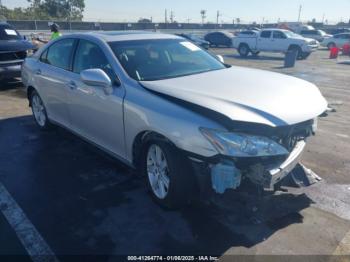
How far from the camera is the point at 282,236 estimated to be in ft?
10.2

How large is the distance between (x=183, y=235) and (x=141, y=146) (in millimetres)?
1011

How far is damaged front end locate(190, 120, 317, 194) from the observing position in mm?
2877

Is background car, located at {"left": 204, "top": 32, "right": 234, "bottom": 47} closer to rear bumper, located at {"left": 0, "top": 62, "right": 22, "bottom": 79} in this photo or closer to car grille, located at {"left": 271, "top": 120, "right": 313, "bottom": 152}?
rear bumper, located at {"left": 0, "top": 62, "right": 22, "bottom": 79}

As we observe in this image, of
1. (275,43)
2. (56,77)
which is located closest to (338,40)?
(275,43)

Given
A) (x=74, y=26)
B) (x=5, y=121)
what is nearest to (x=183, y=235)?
(x=5, y=121)

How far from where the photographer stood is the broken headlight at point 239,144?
2.87 m

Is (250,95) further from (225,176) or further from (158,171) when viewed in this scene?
(158,171)

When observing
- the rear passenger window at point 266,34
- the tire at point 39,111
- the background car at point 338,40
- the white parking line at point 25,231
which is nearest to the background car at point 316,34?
the background car at point 338,40

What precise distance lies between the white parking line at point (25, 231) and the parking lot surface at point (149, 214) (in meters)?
0.05

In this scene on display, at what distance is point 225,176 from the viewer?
291 centimetres

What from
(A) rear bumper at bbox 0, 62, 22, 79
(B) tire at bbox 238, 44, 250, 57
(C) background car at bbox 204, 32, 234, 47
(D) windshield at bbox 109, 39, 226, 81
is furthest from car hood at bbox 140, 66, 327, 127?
(C) background car at bbox 204, 32, 234, 47

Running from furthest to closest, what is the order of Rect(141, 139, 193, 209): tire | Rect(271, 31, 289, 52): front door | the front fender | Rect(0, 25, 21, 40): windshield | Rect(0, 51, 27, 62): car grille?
1. Rect(271, 31, 289, 52): front door
2. Rect(0, 25, 21, 40): windshield
3. Rect(0, 51, 27, 62): car grille
4. Rect(141, 139, 193, 209): tire
5. the front fender

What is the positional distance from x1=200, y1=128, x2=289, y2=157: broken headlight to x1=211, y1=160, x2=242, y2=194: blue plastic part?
0.37 feet

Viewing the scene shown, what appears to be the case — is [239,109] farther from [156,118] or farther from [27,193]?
[27,193]
